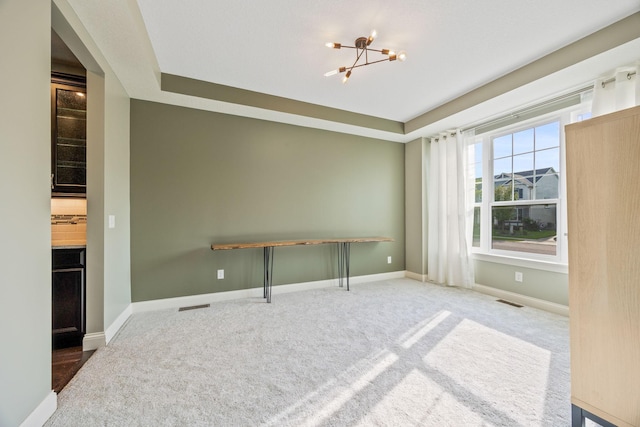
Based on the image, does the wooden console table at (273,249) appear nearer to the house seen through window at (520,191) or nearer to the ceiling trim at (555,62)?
the house seen through window at (520,191)

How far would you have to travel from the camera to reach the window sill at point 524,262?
9.71ft

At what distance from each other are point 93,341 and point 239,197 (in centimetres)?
200

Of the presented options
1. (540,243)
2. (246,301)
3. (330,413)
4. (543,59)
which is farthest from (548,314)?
(246,301)

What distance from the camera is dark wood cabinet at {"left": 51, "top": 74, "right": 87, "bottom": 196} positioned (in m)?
2.41

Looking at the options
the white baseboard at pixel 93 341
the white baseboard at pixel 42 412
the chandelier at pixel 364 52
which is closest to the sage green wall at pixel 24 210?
the white baseboard at pixel 42 412

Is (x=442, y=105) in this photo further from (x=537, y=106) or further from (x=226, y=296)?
(x=226, y=296)

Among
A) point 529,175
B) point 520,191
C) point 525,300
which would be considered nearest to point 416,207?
point 520,191

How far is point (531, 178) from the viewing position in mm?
3322

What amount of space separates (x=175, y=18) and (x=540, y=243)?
443cm

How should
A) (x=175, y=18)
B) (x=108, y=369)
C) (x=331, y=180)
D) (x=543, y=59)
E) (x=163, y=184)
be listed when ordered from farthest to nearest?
(x=331, y=180), (x=163, y=184), (x=543, y=59), (x=175, y=18), (x=108, y=369)

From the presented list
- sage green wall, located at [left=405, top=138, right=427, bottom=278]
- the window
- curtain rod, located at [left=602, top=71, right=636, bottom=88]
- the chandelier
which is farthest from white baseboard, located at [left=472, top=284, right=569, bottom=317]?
the chandelier

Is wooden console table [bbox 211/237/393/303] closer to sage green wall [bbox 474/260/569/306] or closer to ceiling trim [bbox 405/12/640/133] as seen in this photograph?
sage green wall [bbox 474/260/569/306]

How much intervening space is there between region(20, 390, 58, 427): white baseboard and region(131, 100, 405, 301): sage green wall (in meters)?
1.65

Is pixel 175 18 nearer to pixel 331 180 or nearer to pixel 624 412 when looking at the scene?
pixel 331 180
